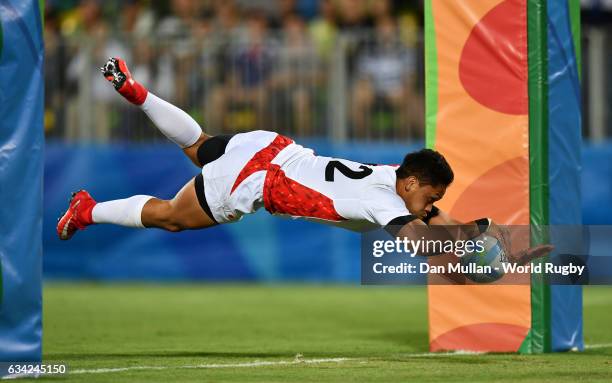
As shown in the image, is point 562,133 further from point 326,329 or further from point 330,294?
point 330,294

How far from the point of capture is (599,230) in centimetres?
1014

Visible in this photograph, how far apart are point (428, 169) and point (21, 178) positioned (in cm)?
284

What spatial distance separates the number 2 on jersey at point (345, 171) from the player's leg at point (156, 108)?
120 centimetres

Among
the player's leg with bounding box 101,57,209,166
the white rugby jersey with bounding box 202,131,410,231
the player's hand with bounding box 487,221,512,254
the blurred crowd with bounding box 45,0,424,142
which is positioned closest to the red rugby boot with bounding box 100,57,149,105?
the player's leg with bounding box 101,57,209,166

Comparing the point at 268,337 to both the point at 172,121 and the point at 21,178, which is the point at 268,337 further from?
the point at 21,178

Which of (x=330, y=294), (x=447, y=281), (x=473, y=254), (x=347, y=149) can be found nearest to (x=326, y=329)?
(x=447, y=281)

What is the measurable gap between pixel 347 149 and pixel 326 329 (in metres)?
5.65

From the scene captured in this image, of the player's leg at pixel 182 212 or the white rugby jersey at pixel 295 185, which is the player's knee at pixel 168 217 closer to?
the player's leg at pixel 182 212

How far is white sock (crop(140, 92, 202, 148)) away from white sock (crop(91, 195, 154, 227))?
59cm

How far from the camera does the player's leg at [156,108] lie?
29.4 feet

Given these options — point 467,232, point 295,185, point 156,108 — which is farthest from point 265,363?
point 156,108

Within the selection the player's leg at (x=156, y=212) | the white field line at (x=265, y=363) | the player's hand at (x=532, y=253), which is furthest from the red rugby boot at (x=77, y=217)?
the player's hand at (x=532, y=253)

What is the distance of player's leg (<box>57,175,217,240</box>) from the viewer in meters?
9.02

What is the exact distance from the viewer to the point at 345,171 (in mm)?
8547
